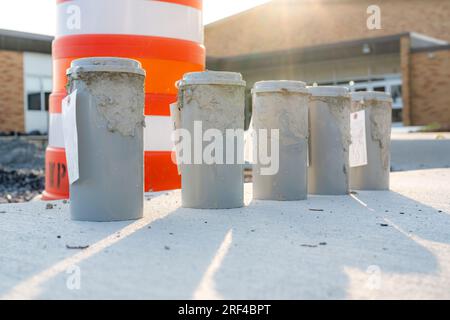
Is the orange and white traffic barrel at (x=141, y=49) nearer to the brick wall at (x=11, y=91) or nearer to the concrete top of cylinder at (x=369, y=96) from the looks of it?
the concrete top of cylinder at (x=369, y=96)

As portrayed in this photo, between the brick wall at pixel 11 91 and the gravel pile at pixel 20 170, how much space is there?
5.05m

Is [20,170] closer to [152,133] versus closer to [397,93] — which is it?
[152,133]

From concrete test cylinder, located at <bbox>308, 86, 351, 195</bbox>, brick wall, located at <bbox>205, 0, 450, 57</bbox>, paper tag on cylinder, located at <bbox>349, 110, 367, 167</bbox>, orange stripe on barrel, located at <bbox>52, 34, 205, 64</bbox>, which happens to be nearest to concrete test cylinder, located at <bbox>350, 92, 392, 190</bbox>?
paper tag on cylinder, located at <bbox>349, 110, 367, 167</bbox>

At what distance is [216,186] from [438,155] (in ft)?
24.1

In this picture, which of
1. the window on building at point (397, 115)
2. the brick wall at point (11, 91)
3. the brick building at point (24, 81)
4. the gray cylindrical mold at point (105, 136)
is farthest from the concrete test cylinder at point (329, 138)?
the window on building at point (397, 115)

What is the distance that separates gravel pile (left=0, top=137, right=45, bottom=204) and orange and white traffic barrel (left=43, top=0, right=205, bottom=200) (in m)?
2.16

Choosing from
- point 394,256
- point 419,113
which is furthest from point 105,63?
point 419,113

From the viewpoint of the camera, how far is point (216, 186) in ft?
14.0

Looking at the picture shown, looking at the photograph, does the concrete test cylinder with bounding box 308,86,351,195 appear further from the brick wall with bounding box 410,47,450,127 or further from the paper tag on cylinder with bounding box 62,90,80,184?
the brick wall with bounding box 410,47,450,127

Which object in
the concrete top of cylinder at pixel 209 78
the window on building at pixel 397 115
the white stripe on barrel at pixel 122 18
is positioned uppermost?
the white stripe on barrel at pixel 122 18

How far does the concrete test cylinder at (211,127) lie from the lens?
4211 mm

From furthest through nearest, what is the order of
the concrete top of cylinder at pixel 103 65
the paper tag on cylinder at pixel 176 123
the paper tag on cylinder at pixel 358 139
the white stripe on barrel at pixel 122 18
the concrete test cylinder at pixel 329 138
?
the white stripe on barrel at pixel 122 18
the paper tag on cylinder at pixel 358 139
the concrete test cylinder at pixel 329 138
the paper tag on cylinder at pixel 176 123
the concrete top of cylinder at pixel 103 65

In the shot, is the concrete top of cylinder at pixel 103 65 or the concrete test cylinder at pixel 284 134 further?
the concrete test cylinder at pixel 284 134

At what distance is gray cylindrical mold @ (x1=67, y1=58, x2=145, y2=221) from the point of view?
143 inches
